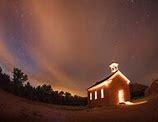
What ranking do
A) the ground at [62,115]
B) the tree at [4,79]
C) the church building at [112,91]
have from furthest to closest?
the tree at [4,79], the church building at [112,91], the ground at [62,115]

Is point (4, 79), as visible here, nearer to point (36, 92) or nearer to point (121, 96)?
point (36, 92)

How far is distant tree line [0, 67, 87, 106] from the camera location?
166ft

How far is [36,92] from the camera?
52625mm

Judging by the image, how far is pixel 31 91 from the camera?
5200cm

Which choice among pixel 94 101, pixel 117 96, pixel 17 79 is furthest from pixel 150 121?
pixel 17 79

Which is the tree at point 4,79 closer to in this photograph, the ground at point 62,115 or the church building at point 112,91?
the church building at point 112,91

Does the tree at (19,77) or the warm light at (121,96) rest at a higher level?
the tree at (19,77)

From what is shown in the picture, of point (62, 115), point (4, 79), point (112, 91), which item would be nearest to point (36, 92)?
point (4, 79)

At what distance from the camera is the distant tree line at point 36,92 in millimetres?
50616

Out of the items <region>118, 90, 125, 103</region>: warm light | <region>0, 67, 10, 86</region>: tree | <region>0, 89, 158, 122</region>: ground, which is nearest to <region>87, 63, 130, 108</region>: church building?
<region>118, 90, 125, 103</region>: warm light

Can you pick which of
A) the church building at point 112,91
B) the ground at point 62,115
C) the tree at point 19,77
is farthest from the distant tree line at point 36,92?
the ground at point 62,115

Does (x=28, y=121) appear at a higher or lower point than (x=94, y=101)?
lower

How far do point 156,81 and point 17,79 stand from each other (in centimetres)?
3479

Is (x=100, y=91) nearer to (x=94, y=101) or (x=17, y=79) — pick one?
(x=94, y=101)
